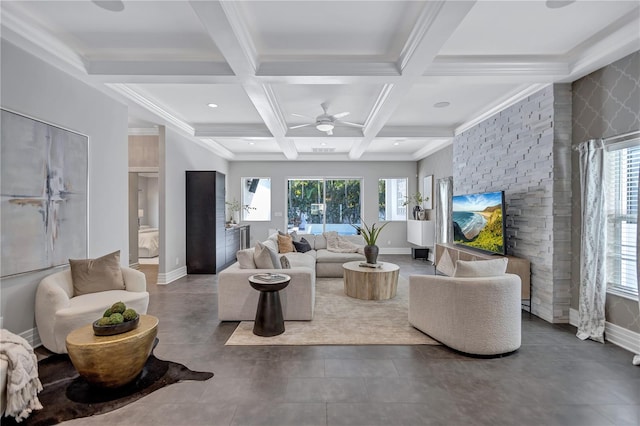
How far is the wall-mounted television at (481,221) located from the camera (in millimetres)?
Result: 4129

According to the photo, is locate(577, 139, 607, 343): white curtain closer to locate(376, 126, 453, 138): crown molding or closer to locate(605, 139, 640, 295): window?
locate(605, 139, 640, 295): window

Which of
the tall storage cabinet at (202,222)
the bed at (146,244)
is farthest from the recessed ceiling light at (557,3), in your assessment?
the bed at (146,244)

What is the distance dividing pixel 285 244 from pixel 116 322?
3.83 meters

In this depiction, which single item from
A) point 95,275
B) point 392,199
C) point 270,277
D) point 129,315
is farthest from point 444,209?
point 95,275

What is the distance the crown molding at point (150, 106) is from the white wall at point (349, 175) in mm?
3230

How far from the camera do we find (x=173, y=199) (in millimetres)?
5605

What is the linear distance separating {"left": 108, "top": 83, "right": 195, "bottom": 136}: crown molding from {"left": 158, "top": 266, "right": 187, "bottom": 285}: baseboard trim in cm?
262

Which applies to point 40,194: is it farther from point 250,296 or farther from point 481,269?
point 481,269

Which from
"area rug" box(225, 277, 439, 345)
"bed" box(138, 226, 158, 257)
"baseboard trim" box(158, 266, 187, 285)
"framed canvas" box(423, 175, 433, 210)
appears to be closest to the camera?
A: "area rug" box(225, 277, 439, 345)

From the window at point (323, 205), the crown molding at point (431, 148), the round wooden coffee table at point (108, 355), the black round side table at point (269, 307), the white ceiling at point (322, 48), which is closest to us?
the round wooden coffee table at point (108, 355)

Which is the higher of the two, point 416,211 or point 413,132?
point 413,132

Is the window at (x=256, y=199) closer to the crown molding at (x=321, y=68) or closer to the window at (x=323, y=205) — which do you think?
the window at (x=323, y=205)

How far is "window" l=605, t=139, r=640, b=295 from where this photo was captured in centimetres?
291

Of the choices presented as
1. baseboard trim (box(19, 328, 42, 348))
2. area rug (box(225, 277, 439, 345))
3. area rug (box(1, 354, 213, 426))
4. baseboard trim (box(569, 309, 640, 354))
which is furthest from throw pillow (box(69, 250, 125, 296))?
baseboard trim (box(569, 309, 640, 354))
